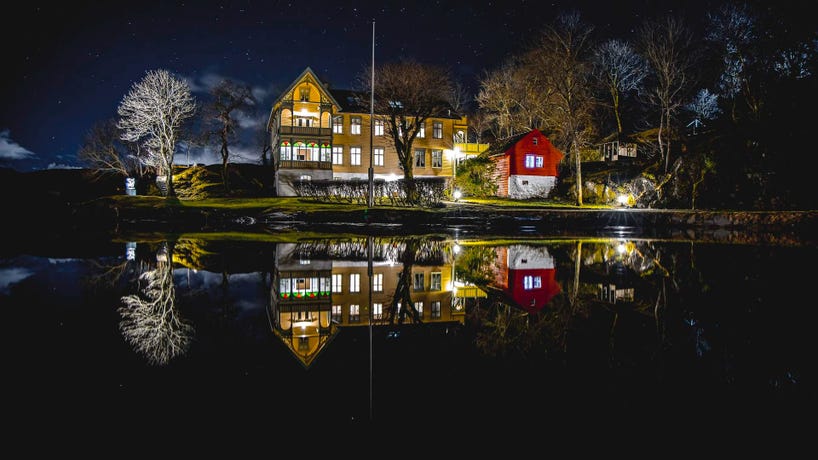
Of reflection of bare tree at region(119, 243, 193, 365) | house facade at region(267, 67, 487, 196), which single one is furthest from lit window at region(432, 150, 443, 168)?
reflection of bare tree at region(119, 243, 193, 365)

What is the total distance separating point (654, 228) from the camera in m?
26.2

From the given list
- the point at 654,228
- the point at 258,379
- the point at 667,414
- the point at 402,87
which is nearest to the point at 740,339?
the point at 667,414

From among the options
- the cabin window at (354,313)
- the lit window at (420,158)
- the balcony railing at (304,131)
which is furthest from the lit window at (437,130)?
the cabin window at (354,313)

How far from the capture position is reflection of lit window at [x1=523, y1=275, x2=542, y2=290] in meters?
6.87

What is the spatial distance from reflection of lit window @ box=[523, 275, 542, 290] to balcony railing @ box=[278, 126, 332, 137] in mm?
38818

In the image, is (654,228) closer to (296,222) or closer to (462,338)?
(296,222)

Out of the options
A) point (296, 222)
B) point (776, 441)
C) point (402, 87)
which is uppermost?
point (402, 87)

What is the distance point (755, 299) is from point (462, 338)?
451 cm

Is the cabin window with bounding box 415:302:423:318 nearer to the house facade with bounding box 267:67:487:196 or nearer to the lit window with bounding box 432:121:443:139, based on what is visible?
the house facade with bounding box 267:67:487:196

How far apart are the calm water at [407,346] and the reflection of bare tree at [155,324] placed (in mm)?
26

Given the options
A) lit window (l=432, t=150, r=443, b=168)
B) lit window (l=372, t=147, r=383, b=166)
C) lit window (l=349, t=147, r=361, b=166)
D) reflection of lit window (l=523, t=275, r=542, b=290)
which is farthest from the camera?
lit window (l=432, t=150, r=443, b=168)

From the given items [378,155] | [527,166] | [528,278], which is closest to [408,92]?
[378,155]

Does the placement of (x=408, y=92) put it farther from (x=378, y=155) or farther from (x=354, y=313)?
(x=354, y=313)

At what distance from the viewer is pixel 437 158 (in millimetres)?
47562
